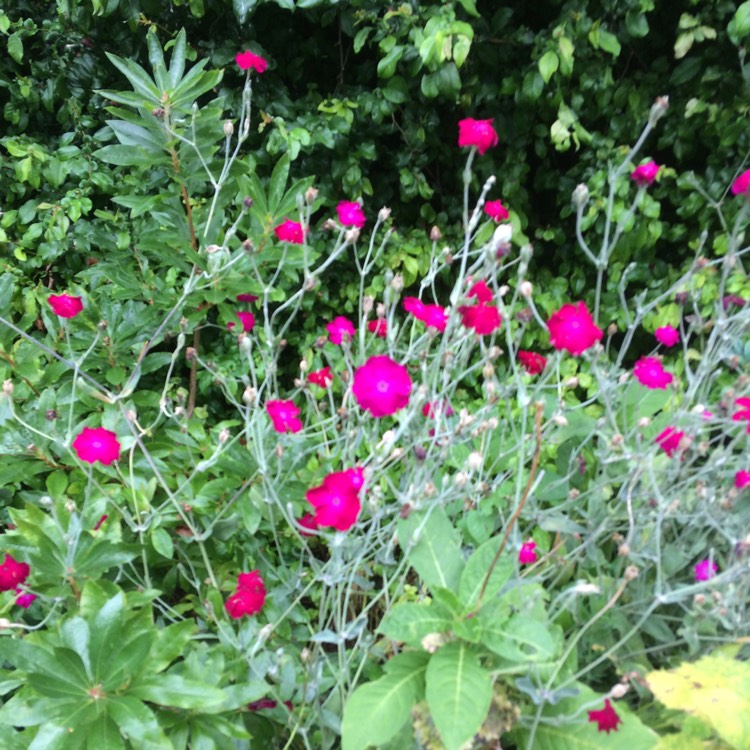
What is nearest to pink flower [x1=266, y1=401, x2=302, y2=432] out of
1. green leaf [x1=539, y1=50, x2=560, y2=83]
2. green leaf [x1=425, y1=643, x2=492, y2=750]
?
green leaf [x1=425, y1=643, x2=492, y2=750]

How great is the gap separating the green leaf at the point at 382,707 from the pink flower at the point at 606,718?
10.1 inches

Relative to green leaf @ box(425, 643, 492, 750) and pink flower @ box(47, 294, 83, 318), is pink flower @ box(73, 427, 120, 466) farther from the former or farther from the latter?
green leaf @ box(425, 643, 492, 750)

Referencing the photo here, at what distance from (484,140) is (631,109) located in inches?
41.2

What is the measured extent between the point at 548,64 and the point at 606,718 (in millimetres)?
1644

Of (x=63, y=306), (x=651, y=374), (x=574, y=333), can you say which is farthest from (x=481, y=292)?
(x=63, y=306)

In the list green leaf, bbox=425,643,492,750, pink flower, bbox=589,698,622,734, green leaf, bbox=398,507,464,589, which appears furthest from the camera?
green leaf, bbox=398,507,464,589

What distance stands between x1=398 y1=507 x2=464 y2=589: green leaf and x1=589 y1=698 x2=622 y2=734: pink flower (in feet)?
0.88

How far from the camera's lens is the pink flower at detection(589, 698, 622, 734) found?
90 cm

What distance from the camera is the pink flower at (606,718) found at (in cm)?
90

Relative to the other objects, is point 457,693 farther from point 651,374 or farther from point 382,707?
point 651,374

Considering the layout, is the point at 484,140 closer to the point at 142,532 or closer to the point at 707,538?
the point at 707,538

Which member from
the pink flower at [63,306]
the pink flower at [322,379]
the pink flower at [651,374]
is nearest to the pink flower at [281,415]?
the pink flower at [322,379]

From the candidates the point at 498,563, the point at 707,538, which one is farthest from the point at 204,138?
the point at 707,538

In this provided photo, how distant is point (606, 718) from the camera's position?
0.90 meters
